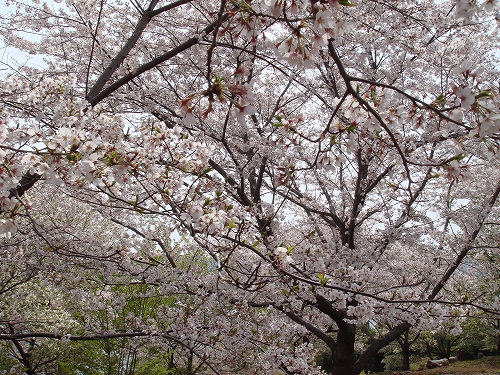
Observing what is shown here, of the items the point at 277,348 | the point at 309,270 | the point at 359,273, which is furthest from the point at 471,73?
the point at 277,348

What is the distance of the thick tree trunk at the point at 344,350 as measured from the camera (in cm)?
684

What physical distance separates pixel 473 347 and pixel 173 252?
20421 mm

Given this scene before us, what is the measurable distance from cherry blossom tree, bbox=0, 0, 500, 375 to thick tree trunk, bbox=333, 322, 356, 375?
0.12 feet

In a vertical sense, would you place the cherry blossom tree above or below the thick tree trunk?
above

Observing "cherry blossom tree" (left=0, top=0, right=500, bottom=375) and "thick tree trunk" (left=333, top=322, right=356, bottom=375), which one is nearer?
"cherry blossom tree" (left=0, top=0, right=500, bottom=375)

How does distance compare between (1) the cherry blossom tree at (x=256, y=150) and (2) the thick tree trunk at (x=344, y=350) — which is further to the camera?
(2) the thick tree trunk at (x=344, y=350)

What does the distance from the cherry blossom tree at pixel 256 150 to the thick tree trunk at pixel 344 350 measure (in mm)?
36

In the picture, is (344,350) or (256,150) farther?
(344,350)

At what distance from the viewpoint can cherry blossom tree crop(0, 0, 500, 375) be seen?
1616 millimetres

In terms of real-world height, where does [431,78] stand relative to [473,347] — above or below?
above

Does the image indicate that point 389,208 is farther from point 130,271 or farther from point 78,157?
point 78,157

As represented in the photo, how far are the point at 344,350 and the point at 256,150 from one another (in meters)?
4.21

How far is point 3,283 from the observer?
260 inches

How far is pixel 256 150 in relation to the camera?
18.6 ft
